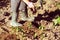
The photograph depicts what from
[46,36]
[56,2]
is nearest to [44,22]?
[46,36]

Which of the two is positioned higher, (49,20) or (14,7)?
(14,7)

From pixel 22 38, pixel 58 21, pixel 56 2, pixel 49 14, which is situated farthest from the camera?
pixel 56 2

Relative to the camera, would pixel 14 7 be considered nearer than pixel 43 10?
Yes

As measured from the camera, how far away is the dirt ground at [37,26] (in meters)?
5.18

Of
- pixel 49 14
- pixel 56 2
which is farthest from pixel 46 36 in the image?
pixel 56 2

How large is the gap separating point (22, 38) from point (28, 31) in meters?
0.29

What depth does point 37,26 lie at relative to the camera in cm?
544

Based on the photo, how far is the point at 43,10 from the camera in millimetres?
5996

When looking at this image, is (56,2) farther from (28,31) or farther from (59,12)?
(28,31)

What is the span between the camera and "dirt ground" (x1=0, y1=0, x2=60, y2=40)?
5176mm

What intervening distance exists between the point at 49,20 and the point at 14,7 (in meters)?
0.90

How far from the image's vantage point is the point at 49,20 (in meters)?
5.60

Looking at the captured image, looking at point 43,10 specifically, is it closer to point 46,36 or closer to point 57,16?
point 57,16

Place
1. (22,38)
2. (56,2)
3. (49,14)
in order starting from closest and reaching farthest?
(22,38) → (49,14) → (56,2)
